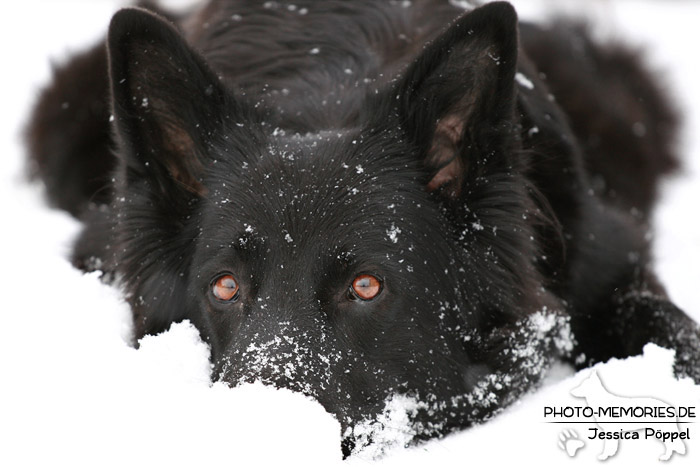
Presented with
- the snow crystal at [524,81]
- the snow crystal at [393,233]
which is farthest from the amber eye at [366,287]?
the snow crystal at [524,81]

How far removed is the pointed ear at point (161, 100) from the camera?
9.73ft

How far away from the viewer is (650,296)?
3643mm

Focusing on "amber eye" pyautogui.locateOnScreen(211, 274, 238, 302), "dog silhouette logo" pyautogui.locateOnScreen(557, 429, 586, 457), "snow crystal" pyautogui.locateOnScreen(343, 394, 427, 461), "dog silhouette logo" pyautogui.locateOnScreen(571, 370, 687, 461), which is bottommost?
"snow crystal" pyautogui.locateOnScreen(343, 394, 427, 461)

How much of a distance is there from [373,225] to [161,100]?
95cm

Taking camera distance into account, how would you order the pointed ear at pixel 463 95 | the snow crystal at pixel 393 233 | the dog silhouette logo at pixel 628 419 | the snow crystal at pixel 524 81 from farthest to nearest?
1. the snow crystal at pixel 524 81
2. the snow crystal at pixel 393 233
3. the pointed ear at pixel 463 95
4. the dog silhouette logo at pixel 628 419

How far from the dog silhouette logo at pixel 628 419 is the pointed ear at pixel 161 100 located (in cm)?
166

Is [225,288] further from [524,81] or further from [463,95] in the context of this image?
[524,81]

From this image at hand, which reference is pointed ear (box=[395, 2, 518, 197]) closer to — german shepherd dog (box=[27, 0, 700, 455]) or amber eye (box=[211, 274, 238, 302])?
german shepherd dog (box=[27, 0, 700, 455])

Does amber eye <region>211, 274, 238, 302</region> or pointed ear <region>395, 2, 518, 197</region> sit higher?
pointed ear <region>395, 2, 518, 197</region>

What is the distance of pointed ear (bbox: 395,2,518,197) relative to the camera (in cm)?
277

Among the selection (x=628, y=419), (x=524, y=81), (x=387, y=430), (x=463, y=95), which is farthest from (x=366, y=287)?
(x=524, y=81)

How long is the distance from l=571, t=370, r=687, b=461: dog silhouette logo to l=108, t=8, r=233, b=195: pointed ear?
1.66 m

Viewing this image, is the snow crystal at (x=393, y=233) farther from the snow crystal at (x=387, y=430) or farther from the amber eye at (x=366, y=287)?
the snow crystal at (x=387, y=430)

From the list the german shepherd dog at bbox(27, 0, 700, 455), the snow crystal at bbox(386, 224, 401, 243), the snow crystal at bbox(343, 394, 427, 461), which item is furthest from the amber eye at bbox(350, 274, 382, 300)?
the snow crystal at bbox(343, 394, 427, 461)
